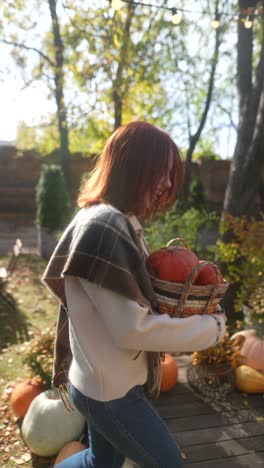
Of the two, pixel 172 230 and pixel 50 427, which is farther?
pixel 172 230

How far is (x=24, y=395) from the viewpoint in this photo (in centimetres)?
311

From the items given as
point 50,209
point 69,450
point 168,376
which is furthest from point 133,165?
point 50,209

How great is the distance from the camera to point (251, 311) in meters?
3.73

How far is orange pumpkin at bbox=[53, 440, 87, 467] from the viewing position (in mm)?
2511

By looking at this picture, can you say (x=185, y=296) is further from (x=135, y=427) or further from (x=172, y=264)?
(x=135, y=427)

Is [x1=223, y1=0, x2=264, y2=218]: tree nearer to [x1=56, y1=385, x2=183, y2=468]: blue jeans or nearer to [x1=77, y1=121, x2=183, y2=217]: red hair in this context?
[x1=77, y1=121, x2=183, y2=217]: red hair

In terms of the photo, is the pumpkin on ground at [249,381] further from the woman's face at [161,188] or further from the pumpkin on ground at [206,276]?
the woman's face at [161,188]

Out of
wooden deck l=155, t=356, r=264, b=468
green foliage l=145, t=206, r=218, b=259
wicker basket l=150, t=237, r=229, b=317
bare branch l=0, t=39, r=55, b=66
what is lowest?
wooden deck l=155, t=356, r=264, b=468

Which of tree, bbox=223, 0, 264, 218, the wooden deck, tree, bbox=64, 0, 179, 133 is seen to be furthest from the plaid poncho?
tree, bbox=64, 0, 179, 133

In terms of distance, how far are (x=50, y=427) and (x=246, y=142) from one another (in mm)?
3904

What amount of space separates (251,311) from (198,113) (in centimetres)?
1418

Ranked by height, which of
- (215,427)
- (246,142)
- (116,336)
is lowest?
(215,427)

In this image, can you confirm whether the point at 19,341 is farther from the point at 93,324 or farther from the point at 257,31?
the point at 257,31

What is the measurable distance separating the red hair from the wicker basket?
0.93 feet
